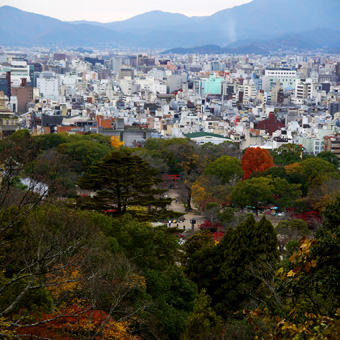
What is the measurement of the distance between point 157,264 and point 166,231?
3.39m

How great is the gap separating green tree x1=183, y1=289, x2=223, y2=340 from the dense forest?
0.02 m

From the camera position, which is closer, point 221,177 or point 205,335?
point 205,335

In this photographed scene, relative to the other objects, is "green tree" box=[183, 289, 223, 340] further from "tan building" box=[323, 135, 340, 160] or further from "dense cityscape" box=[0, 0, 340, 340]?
"tan building" box=[323, 135, 340, 160]

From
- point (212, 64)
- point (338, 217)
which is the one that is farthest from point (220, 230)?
point (212, 64)

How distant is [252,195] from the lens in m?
22.6

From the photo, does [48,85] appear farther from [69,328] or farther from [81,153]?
[69,328]

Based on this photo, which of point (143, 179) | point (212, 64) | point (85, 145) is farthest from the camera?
point (212, 64)

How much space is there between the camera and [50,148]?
30.0m

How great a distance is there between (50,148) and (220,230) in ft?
40.6

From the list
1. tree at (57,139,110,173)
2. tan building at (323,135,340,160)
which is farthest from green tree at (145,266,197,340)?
tan building at (323,135,340,160)

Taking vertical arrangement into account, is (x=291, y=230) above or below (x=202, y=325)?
below

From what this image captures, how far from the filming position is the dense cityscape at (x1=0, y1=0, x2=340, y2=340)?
509cm

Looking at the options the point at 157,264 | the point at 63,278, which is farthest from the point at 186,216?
the point at 63,278

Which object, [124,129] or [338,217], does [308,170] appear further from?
[338,217]
